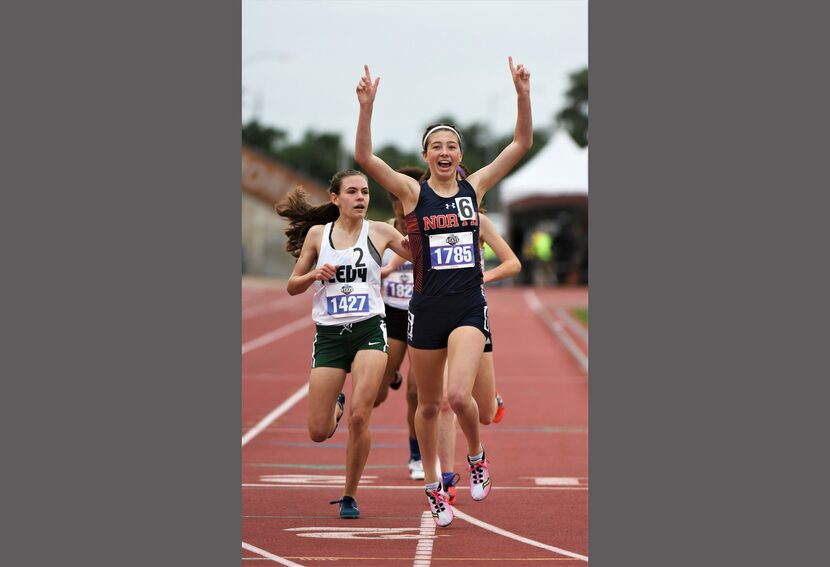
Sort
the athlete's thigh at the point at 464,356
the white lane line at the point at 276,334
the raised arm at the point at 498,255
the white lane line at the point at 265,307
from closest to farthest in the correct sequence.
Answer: the athlete's thigh at the point at 464,356
the raised arm at the point at 498,255
the white lane line at the point at 276,334
the white lane line at the point at 265,307

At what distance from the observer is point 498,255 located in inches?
363

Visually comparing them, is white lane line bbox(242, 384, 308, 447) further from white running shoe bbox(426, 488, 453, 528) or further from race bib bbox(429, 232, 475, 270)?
race bib bbox(429, 232, 475, 270)

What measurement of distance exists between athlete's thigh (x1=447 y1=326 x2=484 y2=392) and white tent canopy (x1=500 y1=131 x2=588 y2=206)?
28318 mm

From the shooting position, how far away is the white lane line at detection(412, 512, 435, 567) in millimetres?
8383

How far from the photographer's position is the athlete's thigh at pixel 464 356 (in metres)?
8.98

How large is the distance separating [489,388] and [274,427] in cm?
672

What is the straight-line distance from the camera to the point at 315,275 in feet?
30.5

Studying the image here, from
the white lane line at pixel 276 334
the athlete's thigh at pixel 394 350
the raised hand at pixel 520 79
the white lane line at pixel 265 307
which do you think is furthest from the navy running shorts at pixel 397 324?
the white lane line at pixel 265 307

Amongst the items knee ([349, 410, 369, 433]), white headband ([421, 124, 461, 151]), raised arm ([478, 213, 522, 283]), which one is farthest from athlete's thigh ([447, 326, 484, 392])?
white headband ([421, 124, 461, 151])

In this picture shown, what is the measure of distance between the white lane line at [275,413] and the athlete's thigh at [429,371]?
17.1 feet

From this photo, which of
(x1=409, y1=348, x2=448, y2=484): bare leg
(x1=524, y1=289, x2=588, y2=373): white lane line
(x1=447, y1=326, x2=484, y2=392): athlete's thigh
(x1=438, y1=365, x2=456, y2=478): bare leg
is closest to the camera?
(x1=447, y1=326, x2=484, y2=392): athlete's thigh

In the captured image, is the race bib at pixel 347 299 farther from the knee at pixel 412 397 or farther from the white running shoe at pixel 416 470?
the white running shoe at pixel 416 470

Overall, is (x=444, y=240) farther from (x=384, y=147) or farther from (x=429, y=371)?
(x=384, y=147)

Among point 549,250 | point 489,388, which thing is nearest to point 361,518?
point 489,388
